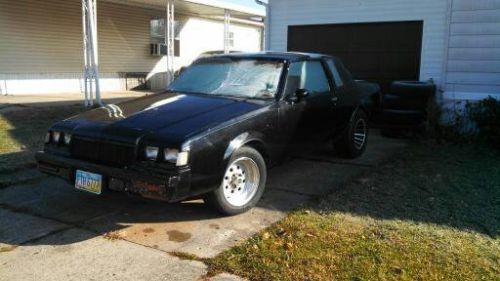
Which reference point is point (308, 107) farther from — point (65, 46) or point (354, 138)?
point (65, 46)

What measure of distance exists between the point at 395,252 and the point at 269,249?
3.22 feet

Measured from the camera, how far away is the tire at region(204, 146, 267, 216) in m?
4.50

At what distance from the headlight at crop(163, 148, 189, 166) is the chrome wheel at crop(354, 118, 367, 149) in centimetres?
374

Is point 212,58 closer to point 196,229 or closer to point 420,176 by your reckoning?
point 196,229

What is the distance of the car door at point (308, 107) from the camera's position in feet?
17.8

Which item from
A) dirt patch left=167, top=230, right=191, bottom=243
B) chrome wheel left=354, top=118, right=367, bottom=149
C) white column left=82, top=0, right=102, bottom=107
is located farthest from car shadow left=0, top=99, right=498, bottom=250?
white column left=82, top=0, right=102, bottom=107

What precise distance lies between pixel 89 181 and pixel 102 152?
0.91 ft

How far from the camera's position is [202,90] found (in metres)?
5.54

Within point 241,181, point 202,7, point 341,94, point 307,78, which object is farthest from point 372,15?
point 202,7

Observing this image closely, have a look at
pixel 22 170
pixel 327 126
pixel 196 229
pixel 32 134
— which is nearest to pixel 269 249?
pixel 196 229

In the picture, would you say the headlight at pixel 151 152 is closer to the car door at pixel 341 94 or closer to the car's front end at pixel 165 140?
the car's front end at pixel 165 140

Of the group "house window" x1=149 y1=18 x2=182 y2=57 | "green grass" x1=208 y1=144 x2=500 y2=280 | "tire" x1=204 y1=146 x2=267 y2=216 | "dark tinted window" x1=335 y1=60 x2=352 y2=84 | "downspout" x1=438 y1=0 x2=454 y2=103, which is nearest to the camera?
"green grass" x1=208 y1=144 x2=500 y2=280

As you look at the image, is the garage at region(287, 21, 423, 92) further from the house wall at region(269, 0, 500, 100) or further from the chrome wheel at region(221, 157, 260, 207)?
the chrome wheel at region(221, 157, 260, 207)

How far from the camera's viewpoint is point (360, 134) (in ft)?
24.0
